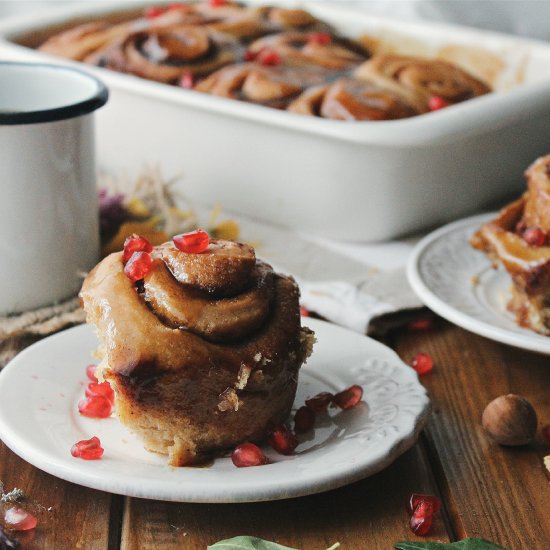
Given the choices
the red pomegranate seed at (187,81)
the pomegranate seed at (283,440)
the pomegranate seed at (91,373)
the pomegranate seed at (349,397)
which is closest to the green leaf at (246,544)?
the pomegranate seed at (283,440)

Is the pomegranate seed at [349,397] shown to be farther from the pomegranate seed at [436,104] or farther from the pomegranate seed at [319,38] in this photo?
the pomegranate seed at [319,38]

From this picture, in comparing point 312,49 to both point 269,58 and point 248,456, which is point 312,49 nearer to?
point 269,58

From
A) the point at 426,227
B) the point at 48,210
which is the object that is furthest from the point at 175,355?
the point at 426,227

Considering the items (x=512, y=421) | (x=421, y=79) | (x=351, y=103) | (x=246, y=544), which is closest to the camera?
(x=246, y=544)

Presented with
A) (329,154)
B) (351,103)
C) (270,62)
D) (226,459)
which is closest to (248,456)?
(226,459)

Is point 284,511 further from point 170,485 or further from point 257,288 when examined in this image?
point 257,288
